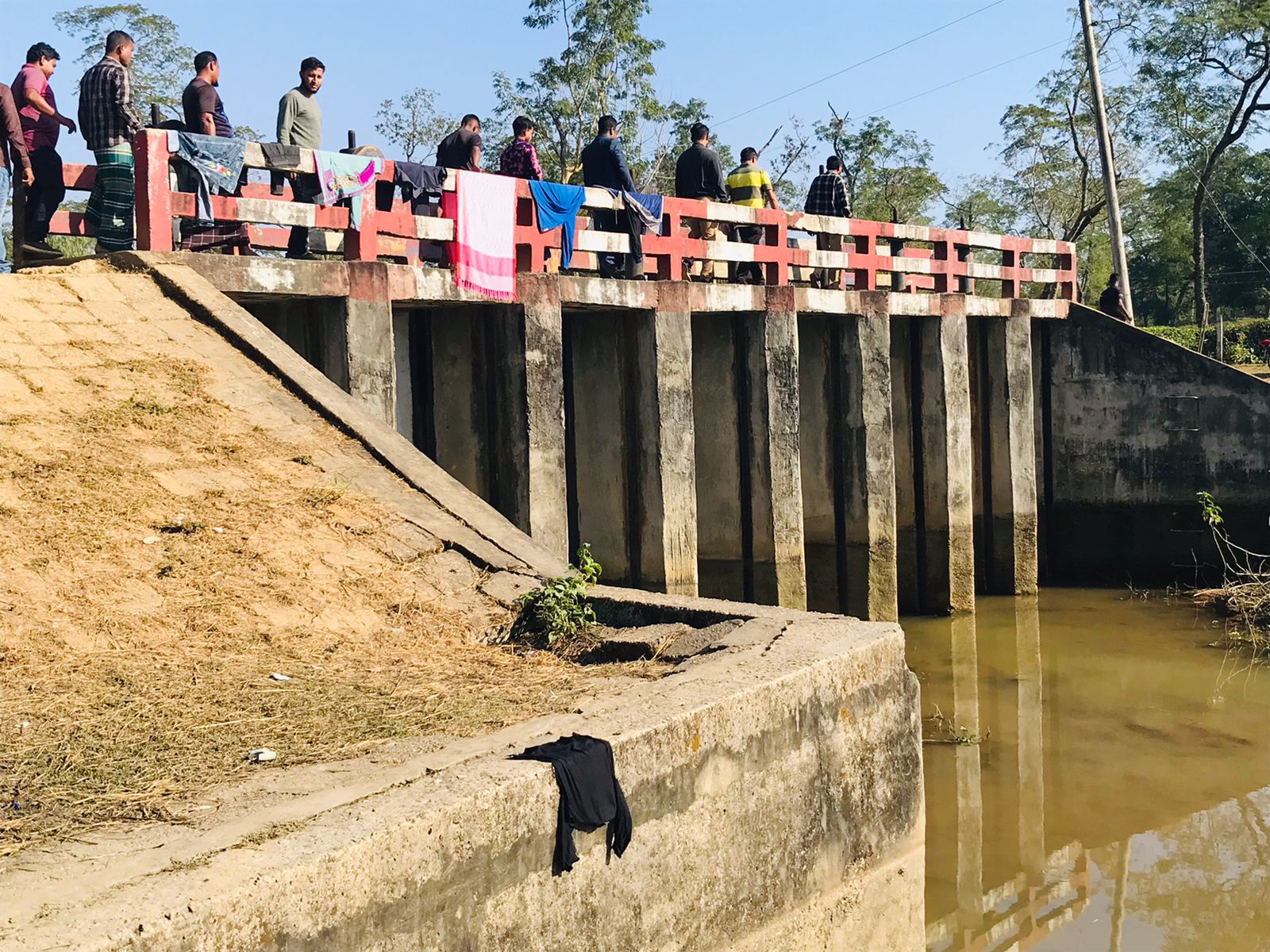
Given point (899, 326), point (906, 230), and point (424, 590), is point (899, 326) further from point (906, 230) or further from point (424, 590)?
point (424, 590)

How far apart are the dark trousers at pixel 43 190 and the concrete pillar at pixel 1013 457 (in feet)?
35.5

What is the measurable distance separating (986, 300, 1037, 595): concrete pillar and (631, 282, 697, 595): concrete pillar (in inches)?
222

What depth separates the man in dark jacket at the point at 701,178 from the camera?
509 inches

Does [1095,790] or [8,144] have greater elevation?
[8,144]

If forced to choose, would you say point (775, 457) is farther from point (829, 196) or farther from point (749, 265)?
point (829, 196)

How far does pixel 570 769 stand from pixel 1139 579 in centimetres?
1379

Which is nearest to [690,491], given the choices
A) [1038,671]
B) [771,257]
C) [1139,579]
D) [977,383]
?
[771,257]

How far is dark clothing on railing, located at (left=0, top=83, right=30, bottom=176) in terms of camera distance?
347 inches

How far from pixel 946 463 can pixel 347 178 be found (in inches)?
318

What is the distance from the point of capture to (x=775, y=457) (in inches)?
496

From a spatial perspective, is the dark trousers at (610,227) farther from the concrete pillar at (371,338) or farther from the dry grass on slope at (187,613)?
the dry grass on slope at (187,613)

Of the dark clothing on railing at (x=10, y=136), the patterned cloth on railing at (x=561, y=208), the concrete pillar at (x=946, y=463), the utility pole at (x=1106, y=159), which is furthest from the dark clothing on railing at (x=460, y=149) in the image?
the utility pole at (x=1106, y=159)

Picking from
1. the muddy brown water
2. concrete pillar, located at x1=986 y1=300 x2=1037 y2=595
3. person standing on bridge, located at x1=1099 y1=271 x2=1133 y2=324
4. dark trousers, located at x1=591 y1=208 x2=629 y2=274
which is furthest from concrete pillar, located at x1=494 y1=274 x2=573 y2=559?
person standing on bridge, located at x1=1099 y1=271 x2=1133 y2=324

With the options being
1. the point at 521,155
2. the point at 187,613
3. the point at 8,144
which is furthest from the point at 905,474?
the point at 187,613
